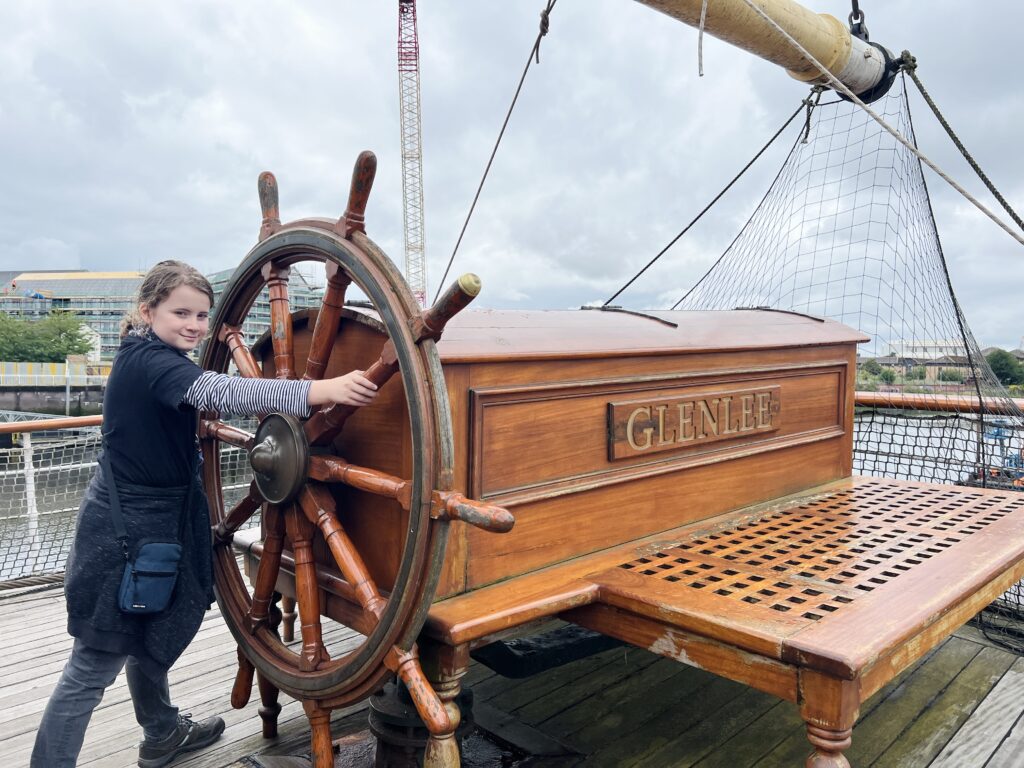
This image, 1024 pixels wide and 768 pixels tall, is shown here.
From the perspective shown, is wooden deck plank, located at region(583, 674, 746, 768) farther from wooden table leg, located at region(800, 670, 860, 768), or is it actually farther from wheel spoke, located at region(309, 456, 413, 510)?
wheel spoke, located at region(309, 456, 413, 510)

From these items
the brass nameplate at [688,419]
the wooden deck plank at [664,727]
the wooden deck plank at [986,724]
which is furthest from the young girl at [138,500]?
the wooden deck plank at [986,724]

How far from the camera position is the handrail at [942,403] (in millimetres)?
3086

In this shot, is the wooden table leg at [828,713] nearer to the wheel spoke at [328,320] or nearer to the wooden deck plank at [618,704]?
the wooden deck plank at [618,704]

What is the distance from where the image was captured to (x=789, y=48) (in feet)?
9.43

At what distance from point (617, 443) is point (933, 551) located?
0.77 m

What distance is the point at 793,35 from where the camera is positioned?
9.14 feet

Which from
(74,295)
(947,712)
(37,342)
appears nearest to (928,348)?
(947,712)

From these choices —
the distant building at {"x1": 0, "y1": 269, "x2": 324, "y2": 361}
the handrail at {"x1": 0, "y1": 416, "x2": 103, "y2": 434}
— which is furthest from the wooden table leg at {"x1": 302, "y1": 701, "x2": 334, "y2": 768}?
the distant building at {"x1": 0, "y1": 269, "x2": 324, "y2": 361}

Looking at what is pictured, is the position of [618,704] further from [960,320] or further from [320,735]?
[960,320]

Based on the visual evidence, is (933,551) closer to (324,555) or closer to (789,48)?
(324,555)

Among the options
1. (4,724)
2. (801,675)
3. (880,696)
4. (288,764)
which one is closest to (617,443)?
(801,675)

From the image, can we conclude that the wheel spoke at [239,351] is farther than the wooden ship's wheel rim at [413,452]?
Yes

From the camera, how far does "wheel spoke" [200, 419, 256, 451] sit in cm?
164

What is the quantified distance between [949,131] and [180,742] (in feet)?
11.0
